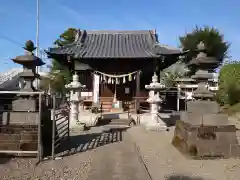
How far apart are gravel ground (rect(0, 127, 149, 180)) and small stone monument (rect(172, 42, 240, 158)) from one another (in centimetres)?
157

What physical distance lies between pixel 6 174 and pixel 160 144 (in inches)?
203

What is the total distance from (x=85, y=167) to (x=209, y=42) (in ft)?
93.8

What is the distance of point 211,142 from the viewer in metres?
6.80

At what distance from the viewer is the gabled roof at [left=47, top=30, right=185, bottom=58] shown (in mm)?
17828

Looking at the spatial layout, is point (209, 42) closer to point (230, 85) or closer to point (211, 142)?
point (230, 85)

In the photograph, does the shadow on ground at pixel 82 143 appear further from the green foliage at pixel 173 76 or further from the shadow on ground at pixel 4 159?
the green foliage at pixel 173 76

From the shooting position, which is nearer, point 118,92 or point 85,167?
point 85,167

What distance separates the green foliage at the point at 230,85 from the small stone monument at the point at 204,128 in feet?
39.7

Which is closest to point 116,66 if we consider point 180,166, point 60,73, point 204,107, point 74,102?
point 74,102

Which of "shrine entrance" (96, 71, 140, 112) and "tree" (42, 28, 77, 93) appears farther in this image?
"tree" (42, 28, 77, 93)

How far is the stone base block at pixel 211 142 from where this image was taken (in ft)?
22.1

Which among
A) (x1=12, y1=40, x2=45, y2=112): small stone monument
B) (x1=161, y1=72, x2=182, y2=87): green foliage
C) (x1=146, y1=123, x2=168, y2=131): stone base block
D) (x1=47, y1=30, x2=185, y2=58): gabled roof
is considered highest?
(x1=47, y1=30, x2=185, y2=58): gabled roof

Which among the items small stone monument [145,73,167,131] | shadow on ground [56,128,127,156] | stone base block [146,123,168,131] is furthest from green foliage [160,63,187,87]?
shadow on ground [56,128,127,156]

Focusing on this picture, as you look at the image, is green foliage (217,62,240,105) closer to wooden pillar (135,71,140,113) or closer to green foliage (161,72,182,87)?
wooden pillar (135,71,140,113)
